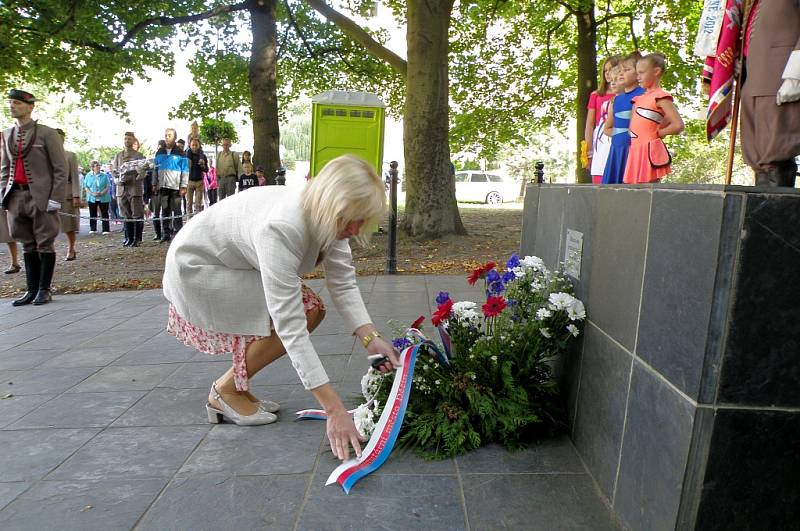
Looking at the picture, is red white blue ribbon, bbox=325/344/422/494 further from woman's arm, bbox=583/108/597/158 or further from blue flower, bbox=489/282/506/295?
woman's arm, bbox=583/108/597/158

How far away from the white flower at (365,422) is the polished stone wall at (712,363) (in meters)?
1.15

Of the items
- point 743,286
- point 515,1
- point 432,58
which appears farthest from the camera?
point 515,1

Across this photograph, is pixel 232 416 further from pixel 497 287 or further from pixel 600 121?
pixel 600 121

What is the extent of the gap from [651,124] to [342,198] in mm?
3239

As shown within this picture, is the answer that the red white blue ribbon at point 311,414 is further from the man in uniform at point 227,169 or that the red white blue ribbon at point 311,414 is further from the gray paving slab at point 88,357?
the man in uniform at point 227,169

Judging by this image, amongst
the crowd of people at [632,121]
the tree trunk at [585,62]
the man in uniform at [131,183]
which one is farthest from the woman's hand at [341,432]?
the tree trunk at [585,62]

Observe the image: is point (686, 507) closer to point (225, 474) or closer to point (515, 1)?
point (225, 474)

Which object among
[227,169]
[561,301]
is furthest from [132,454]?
[227,169]

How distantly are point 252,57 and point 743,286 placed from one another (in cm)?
1264

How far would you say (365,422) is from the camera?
9.45 feet

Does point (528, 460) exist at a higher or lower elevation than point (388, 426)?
lower

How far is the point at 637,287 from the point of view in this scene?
7.04 feet

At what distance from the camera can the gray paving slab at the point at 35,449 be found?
8.97 feet

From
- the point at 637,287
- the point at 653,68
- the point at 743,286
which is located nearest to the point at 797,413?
Answer: the point at 743,286
